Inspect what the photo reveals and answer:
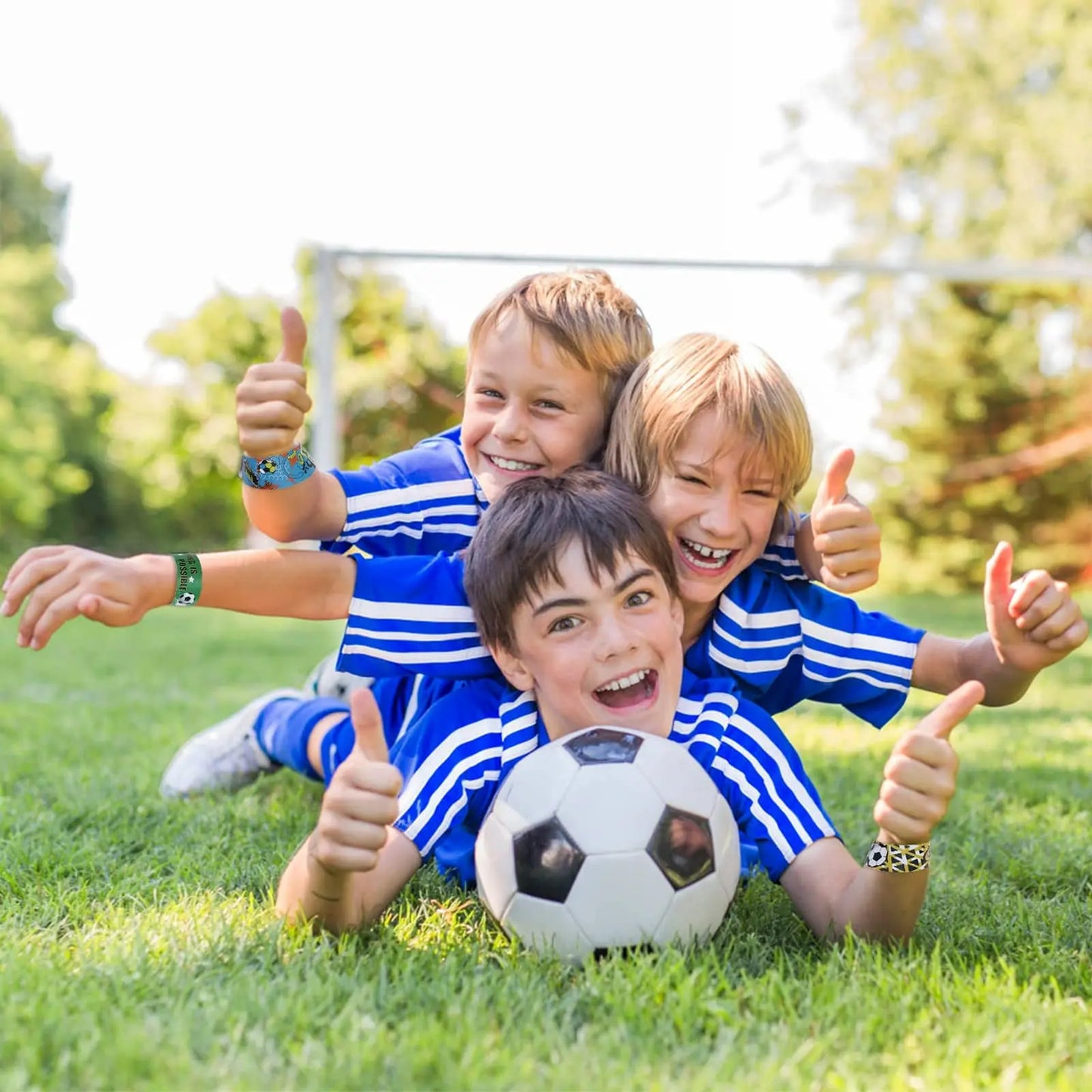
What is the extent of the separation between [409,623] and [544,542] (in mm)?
355

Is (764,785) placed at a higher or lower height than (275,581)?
lower

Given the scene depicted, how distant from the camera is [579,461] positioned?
9.75 feet

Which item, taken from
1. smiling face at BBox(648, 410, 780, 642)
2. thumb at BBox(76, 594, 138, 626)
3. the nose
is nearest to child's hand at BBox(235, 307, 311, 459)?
thumb at BBox(76, 594, 138, 626)

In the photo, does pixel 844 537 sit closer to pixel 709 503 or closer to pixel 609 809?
pixel 709 503

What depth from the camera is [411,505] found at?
2.91 metres

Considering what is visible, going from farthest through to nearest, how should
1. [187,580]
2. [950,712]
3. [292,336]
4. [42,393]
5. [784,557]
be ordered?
[42,393] < [784,557] < [292,336] < [187,580] < [950,712]

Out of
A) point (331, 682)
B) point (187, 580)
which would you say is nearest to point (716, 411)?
point (187, 580)

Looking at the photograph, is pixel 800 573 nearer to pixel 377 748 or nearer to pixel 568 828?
pixel 568 828

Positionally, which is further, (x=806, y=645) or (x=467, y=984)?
(x=806, y=645)

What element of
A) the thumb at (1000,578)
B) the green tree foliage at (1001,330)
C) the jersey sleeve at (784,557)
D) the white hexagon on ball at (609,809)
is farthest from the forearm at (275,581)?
the green tree foliage at (1001,330)

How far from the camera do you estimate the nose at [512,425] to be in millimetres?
2896

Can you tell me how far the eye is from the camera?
2.41 meters

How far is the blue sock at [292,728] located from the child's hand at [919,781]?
188cm

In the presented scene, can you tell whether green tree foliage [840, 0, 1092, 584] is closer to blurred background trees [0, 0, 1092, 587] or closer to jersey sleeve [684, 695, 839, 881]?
blurred background trees [0, 0, 1092, 587]
